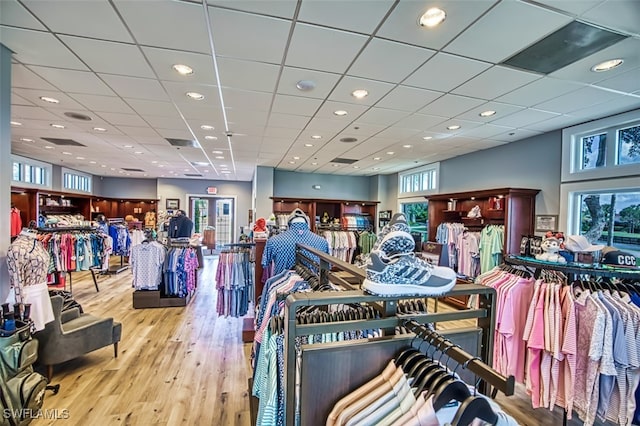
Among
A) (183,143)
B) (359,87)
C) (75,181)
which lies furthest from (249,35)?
(75,181)

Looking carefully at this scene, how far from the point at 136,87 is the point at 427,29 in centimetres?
311

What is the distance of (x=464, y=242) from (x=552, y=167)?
2166 millimetres

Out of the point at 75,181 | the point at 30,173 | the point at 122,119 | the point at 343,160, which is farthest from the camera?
the point at 75,181

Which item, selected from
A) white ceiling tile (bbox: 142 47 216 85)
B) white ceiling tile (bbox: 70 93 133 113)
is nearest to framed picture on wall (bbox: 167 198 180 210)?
white ceiling tile (bbox: 70 93 133 113)

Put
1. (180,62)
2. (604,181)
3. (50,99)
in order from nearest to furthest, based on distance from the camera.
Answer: (180,62) → (50,99) → (604,181)

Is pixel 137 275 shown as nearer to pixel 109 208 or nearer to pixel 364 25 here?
pixel 364 25

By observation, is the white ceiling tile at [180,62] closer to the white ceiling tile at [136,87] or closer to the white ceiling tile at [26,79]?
the white ceiling tile at [136,87]

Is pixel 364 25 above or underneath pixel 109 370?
above

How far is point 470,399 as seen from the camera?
0.73 meters

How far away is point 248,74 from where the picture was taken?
3.00m

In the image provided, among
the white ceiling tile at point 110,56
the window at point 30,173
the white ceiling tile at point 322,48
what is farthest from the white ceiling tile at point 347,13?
the window at point 30,173

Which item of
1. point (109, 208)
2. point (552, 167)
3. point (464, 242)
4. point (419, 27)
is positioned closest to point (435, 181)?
point (464, 242)

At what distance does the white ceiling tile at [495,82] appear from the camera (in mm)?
2889

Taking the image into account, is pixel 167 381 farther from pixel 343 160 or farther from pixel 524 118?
pixel 343 160
